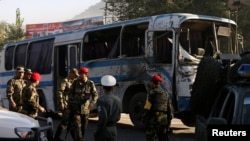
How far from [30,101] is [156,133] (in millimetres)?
2549

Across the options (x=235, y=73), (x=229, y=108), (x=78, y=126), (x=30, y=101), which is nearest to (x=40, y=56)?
(x=30, y=101)

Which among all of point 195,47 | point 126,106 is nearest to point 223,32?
point 195,47

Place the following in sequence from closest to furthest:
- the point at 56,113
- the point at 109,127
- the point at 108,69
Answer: the point at 109,127, the point at 108,69, the point at 56,113

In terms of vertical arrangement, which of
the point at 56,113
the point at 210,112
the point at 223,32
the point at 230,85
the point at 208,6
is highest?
the point at 208,6

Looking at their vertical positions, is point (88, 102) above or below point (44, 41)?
below

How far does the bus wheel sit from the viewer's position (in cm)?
1107

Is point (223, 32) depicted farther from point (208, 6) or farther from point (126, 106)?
point (208, 6)

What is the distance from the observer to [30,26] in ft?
194

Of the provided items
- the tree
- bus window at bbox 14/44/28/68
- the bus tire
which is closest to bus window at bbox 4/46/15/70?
bus window at bbox 14/44/28/68

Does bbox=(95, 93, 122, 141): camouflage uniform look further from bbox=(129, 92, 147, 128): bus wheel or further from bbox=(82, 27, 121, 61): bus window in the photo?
bbox=(82, 27, 121, 61): bus window

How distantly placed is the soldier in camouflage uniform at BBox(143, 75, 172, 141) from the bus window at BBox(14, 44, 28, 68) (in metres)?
9.61

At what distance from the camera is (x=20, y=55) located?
16469 millimetres

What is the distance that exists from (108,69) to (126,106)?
1196 mm

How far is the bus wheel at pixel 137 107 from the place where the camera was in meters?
11.1
